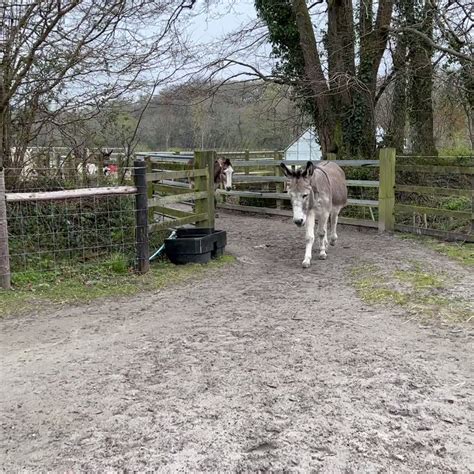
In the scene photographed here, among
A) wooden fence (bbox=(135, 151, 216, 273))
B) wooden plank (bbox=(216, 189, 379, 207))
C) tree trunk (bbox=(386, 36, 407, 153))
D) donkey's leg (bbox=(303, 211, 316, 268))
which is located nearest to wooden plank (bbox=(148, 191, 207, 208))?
wooden fence (bbox=(135, 151, 216, 273))

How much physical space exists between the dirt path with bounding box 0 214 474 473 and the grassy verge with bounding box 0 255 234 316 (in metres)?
0.38

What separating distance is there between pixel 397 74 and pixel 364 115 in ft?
4.69

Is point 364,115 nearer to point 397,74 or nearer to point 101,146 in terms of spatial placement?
point 397,74

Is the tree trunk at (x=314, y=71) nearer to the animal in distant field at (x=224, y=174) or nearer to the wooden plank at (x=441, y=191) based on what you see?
the animal in distant field at (x=224, y=174)

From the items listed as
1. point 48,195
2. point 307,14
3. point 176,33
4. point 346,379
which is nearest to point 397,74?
point 307,14

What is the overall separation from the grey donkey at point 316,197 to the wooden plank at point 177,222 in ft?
5.40

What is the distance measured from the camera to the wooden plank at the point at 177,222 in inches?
286

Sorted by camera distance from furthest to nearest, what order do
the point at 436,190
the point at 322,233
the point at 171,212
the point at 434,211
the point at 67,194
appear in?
the point at 171,212 → the point at 434,211 → the point at 436,190 → the point at 322,233 → the point at 67,194

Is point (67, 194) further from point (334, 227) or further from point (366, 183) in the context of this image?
point (366, 183)

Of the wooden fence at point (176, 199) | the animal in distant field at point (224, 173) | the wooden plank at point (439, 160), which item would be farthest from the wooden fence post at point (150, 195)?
the wooden plank at point (439, 160)

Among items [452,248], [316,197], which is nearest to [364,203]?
[452,248]

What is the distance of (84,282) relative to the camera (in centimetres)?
625

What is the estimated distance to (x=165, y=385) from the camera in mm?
3412

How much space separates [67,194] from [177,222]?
6.31ft
